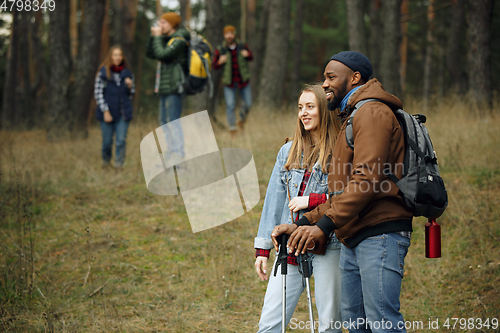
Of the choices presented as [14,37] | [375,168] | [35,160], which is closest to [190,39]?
[35,160]

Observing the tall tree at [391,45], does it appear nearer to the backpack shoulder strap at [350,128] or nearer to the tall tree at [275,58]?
the tall tree at [275,58]


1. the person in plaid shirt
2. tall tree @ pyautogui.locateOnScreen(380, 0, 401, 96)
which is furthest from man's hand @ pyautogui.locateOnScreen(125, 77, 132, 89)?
tall tree @ pyautogui.locateOnScreen(380, 0, 401, 96)

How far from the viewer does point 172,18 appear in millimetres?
6875

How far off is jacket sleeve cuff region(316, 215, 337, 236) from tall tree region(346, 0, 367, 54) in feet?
33.4

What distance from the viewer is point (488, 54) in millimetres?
10055

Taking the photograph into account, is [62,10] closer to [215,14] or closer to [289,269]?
[215,14]

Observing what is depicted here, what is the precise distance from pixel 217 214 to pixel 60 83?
6.92 metres

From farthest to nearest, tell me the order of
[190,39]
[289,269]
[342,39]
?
[342,39] < [190,39] < [289,269]

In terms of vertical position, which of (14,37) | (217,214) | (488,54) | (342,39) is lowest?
(217,214)

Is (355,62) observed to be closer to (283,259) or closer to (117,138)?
(283,259)

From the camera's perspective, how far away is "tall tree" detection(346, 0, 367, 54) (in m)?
11.6

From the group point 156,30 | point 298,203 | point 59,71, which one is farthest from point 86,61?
point 298,203

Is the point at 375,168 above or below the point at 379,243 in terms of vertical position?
above

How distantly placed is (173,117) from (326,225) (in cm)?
530
